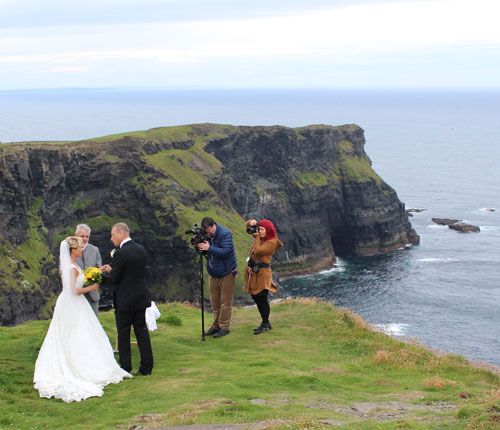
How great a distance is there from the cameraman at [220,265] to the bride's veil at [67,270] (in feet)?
13.0

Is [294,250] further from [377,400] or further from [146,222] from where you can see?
[377,400]

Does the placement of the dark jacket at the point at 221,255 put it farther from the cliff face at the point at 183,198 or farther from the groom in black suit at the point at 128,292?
the cliff face at the point at 183,198

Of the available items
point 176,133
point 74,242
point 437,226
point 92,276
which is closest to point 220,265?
point 92,276

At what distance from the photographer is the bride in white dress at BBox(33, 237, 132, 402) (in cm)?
1227

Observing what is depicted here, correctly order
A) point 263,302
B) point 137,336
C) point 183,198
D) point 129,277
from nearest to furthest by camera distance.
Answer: point 129,277
point 137,336
point 263,302
point 183,198

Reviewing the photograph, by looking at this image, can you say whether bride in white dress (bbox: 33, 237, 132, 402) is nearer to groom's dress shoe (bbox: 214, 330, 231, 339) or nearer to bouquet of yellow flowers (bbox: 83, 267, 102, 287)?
bouquet of yellow flowers (bbox: 83, 267, 102, 287)

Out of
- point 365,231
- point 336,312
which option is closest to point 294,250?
point 365,231

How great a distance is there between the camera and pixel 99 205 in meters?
83.2

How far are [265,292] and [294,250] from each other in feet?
296

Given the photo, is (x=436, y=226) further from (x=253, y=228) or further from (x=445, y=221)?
(x=253, y=228)

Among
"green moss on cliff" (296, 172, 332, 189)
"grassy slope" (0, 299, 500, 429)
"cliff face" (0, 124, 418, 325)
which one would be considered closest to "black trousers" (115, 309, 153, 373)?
"grassy slope" (0, 299, 500, 429)

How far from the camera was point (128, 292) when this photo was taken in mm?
13430

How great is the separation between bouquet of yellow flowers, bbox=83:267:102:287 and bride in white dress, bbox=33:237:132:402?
3.6 inches

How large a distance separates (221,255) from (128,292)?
394 cm
